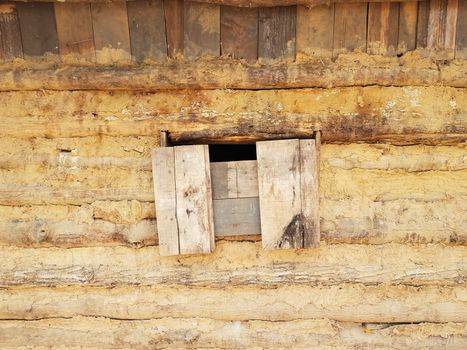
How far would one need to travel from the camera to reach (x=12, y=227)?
2.83 m

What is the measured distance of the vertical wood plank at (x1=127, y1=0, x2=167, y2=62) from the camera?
2.63 m

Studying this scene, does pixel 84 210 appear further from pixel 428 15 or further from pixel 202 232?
pixel 428 15

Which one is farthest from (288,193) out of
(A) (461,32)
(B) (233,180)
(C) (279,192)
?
(A) (461,32)

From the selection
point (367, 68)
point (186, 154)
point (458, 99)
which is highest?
point (367, 68)

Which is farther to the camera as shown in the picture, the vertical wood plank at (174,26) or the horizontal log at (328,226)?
the horizontal log at (328,226)

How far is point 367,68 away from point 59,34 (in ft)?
6.43

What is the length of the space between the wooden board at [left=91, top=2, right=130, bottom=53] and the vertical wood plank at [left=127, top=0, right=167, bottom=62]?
0.04 meters

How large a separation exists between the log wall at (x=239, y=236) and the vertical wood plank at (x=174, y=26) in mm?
19

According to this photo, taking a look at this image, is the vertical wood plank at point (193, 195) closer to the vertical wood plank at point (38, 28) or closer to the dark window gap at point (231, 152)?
the dark window gap at point (231, 152)

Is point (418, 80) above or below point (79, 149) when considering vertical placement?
above

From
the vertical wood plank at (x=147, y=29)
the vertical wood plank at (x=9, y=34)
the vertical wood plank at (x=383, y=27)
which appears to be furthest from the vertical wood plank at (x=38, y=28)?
the vertical wood plank at (x=383, y=27)

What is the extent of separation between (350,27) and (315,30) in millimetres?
221

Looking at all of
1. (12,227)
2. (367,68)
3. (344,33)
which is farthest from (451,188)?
(12,227)

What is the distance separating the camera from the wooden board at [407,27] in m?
2.62
